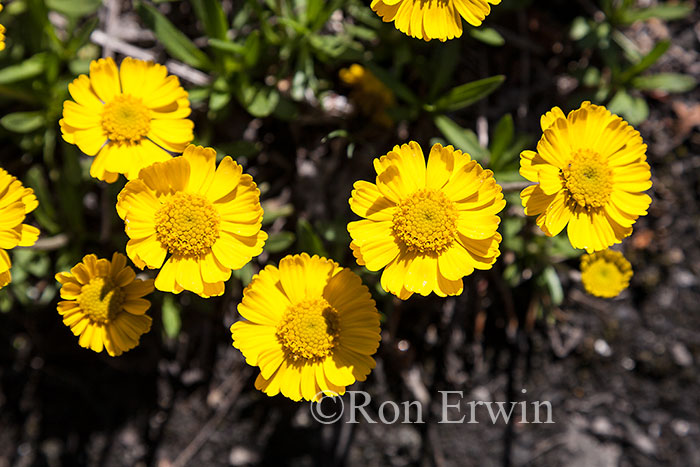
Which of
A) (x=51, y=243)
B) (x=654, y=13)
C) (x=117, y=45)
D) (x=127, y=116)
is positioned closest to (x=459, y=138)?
(x=654, y=13)

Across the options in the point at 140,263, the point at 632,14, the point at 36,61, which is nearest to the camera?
the point at 140,263

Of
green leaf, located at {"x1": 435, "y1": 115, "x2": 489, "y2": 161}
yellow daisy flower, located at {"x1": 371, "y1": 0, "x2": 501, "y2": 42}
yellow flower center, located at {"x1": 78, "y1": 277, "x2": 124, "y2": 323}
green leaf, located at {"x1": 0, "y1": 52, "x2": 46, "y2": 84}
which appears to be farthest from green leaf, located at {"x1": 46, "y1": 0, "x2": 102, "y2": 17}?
green leaf, located at {"x1": 435, "y1": 115, "x2": 489, "y2": 161}

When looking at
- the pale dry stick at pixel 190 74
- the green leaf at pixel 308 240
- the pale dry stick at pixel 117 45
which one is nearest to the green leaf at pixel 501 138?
the green leaf at pixel 308 240

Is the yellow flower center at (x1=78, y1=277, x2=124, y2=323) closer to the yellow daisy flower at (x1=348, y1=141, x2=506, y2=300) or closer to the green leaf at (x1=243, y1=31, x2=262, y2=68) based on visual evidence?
the yellow daisy flower at (x1=348, y1=141, x2=506, y2=300)

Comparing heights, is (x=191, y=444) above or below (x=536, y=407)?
below

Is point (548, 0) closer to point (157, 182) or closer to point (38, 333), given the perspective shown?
point (157, 182)

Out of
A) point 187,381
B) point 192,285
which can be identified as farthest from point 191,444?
point 192,285
